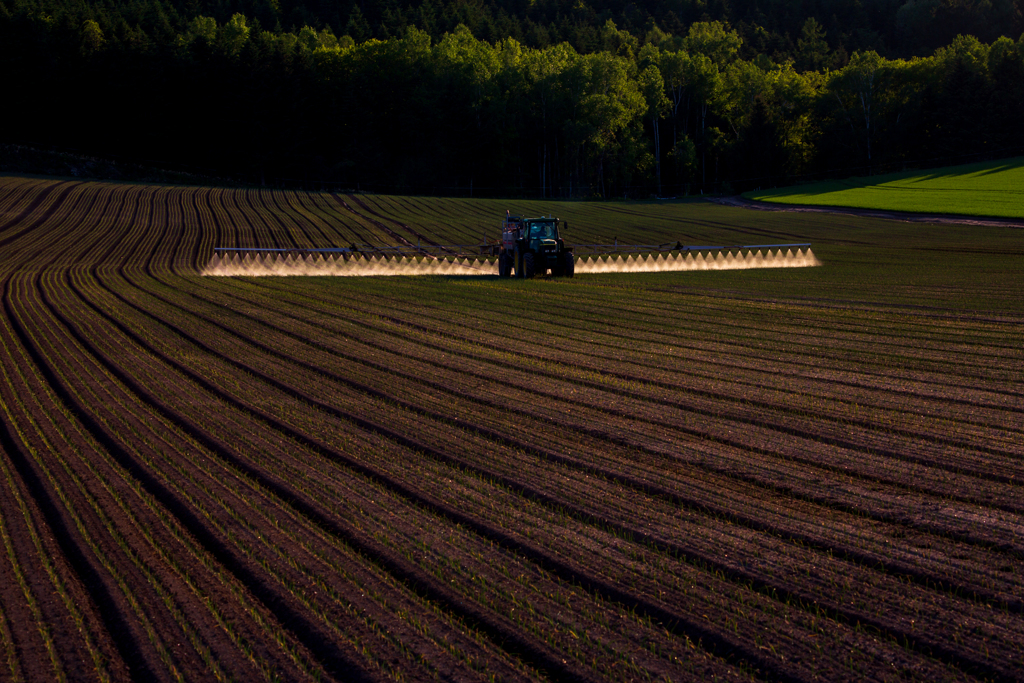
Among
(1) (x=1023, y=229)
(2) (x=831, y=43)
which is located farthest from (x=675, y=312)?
(2) (x=831, y=43)

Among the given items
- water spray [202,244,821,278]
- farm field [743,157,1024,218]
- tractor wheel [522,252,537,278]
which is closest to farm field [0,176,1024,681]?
tractor wheel [522,252,537,278]

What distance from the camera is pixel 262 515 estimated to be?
654cm

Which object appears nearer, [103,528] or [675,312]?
[103,528]

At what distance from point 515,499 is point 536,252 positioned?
2008 cm

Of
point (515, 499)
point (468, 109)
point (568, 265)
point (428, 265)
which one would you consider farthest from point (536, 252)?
point (468, 109)

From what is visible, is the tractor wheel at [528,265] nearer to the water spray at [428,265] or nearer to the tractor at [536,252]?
the tractor at [536,252]

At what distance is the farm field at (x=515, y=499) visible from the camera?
4590 millimetres

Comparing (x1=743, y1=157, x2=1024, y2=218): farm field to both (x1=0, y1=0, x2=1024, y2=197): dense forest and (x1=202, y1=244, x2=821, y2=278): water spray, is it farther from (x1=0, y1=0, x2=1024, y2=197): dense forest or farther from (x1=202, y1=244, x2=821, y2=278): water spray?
(x1=202, y1=244, x2=821, y2=278): water spray

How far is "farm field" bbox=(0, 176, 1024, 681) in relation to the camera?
15.1 ft

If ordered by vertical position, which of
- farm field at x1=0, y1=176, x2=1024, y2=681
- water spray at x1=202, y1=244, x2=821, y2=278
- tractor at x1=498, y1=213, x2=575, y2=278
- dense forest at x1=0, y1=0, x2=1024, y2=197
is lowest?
farm field at x1=0, y1=176, x2=1024, y2=681

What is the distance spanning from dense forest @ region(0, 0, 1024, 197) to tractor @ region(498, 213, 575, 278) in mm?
61252

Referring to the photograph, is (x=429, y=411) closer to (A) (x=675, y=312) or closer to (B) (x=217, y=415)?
(B) (x=217, y=415)

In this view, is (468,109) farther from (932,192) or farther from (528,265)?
(528,265)

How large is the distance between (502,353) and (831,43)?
590 feet
